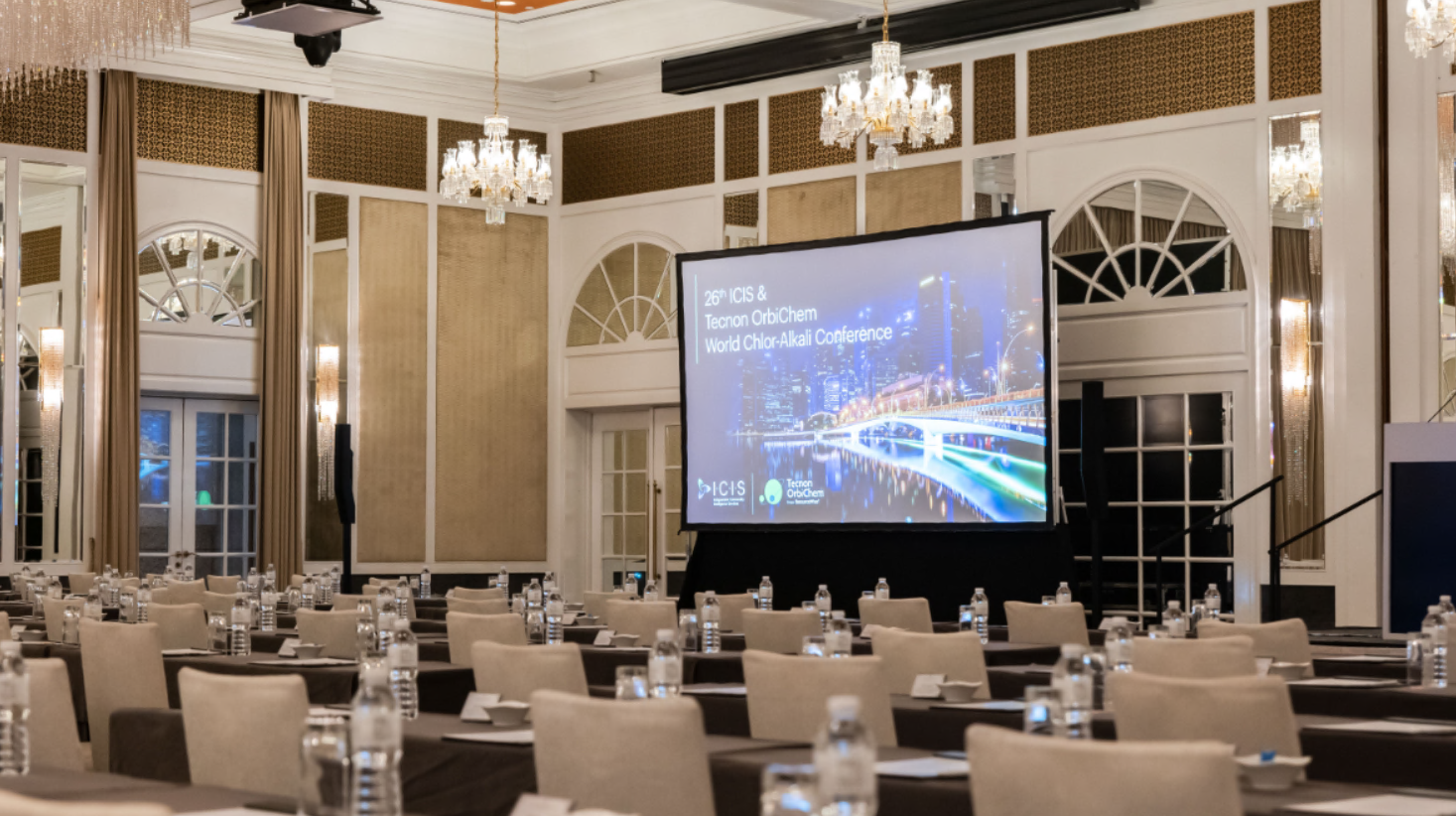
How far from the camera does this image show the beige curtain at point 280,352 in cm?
1502

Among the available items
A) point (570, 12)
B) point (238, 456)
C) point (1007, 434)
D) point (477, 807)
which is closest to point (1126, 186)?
point (1007, 434)

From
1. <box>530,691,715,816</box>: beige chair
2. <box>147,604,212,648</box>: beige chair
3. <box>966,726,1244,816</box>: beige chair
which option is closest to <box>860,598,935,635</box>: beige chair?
<box>147,604,212,648</box>: beige chair

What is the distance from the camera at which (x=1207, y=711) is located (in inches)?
148

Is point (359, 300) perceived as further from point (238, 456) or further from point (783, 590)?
point (783, 590)

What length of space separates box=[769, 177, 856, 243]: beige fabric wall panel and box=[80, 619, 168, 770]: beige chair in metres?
9.06

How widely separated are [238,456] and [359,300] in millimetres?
1644

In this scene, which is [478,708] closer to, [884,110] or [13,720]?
[13,720]

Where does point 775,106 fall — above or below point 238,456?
above

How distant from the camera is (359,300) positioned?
51.2ft

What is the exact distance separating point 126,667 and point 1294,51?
895 cm

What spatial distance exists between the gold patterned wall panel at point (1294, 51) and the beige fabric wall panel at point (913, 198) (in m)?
2.54

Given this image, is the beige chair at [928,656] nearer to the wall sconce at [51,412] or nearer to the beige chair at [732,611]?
the beige chair at [732,611]

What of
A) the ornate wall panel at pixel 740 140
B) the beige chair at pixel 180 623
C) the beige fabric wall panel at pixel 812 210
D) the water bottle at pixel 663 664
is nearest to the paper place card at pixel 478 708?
the water bottle at pixel 663 664

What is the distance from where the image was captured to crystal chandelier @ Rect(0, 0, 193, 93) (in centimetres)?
712
